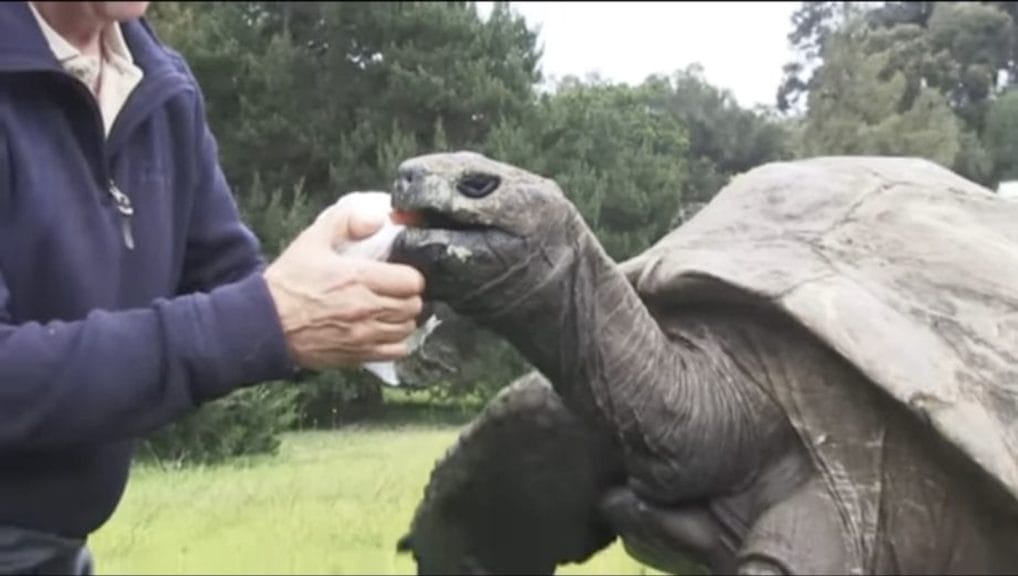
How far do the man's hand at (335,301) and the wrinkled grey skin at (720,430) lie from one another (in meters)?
0.40

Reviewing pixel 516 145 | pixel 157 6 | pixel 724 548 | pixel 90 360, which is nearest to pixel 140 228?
pixel 90 360

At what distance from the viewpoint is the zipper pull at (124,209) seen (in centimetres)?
140

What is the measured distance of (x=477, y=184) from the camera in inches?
65.7

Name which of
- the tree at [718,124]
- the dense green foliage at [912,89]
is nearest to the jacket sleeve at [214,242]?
the tree at [718,124]

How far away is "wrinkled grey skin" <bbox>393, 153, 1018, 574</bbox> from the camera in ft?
5.99

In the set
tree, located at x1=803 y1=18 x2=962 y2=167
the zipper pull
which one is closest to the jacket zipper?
the zipper pull

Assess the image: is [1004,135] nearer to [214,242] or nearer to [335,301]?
[214,242]

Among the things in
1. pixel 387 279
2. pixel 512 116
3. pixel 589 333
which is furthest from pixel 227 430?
pixel 387 279

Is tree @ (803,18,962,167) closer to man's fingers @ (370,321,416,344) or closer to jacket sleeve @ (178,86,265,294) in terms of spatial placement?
jacket sleeve @ (178,86,265,294)

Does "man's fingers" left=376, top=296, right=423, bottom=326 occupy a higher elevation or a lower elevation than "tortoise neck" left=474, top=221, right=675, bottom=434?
higher

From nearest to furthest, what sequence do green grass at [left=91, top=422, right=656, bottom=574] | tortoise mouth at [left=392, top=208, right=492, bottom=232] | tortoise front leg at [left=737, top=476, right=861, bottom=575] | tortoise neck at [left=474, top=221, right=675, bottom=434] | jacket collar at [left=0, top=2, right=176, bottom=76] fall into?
jacket collar at [left=0, top=2, right=176, bottom=76] → tortoise mouth at [left=392, top=208, right=492, bottom=232] → tortoise neck at [left=474, top=221, right=675, bottom=434] → tortoise front leg at [left=737, top=476, right=861, bottom=575] → green grass at [left=91, top=422, right=656, bottom=574]

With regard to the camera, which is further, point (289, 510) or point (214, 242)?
point (289, 510)

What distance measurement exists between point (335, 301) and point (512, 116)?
1.65 meters

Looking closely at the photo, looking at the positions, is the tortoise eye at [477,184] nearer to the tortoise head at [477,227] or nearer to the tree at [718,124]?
the tortoise head at [477,227]
